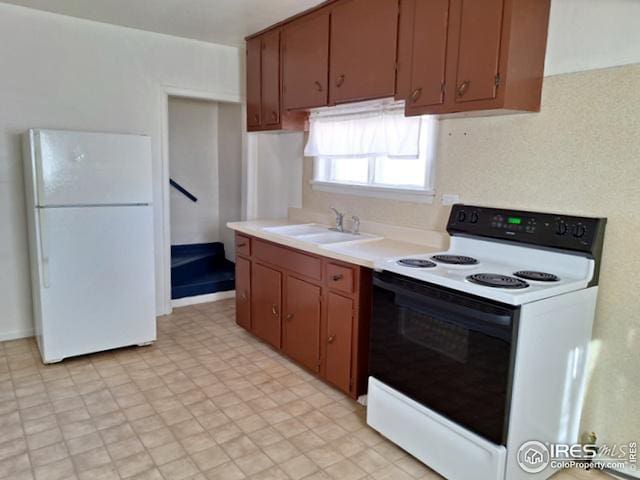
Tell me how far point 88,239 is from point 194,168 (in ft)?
7.45

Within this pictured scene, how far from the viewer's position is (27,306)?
3514 millimetres

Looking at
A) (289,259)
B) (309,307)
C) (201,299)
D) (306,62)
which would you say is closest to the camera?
(309,307)

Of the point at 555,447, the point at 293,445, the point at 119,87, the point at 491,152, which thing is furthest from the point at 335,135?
the point at 555,447

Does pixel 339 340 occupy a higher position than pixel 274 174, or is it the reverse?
pixel 274 174

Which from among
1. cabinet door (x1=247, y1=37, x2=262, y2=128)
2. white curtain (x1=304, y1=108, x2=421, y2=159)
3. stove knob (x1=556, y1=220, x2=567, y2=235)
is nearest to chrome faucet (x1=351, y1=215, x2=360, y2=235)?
white curtain (x1=304, y1=108, x2=421, y2=159)

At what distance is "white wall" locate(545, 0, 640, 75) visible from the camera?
6.17ft

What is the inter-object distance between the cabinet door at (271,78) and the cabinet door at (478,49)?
1606mm

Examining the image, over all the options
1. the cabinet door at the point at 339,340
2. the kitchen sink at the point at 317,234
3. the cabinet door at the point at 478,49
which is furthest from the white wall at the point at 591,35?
the cabinet door at the point at 339,340

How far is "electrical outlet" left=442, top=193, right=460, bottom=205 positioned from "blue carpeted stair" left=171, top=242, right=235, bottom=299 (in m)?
2.62

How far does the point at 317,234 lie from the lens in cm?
333

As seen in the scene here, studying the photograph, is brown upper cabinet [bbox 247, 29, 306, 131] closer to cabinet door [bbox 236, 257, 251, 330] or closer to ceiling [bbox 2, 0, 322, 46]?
ceiling [bbox 2, 0, 322, 46]

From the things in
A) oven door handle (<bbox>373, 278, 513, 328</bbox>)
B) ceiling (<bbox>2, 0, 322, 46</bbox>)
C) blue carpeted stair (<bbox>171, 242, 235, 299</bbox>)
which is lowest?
blue carpeted stair (<bbox>171, 242, 235, 299</bbox>)

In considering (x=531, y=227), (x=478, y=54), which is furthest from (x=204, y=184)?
(x=531, y=227)

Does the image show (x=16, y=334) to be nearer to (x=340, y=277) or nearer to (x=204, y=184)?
(x=204, y=184)
